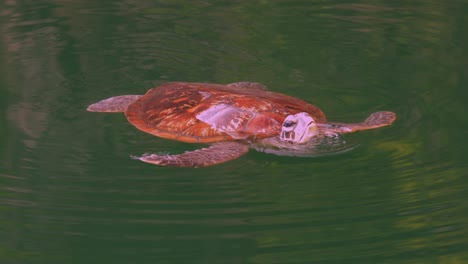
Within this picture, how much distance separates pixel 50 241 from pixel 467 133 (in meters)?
3.31

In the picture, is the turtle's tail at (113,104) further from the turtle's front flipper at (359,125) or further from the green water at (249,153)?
the turtle's front flipper at (359,125)

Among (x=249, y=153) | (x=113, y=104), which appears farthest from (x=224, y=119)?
(x=113, y=104)

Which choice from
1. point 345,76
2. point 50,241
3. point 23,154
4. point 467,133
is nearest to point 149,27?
point 345,76

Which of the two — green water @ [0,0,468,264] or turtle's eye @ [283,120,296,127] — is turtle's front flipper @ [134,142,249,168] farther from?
turtle's eye @ [283,120,296,127]

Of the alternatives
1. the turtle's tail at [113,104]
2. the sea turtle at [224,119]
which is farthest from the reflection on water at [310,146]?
the turtle's tail at [113,104]

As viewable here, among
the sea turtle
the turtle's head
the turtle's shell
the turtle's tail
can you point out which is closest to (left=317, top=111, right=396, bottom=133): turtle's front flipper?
the sea turtle

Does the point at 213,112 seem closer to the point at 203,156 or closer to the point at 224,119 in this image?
the point at 224,119

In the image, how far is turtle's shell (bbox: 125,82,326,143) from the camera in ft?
21.6

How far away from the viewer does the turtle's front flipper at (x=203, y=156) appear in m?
5.90

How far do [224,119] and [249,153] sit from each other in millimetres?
401

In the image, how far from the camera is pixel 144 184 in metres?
5.68

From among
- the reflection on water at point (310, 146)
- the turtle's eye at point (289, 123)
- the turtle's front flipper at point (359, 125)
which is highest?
the turtle's eye at point (289, 123)

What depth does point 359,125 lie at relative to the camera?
6559 mm

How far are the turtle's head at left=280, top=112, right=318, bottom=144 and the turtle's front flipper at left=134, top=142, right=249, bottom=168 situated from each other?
341mm
